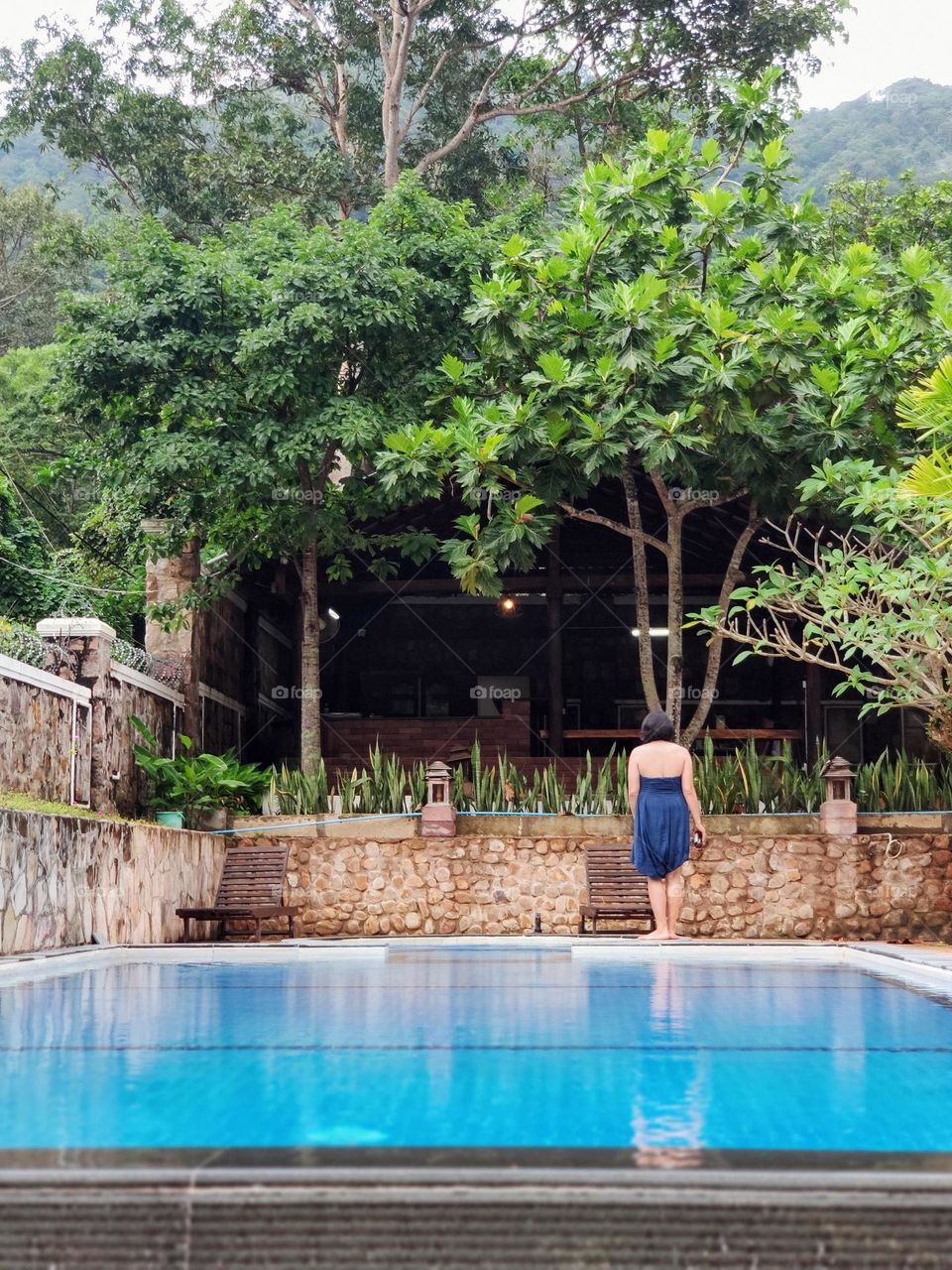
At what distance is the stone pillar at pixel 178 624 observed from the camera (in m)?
16.2

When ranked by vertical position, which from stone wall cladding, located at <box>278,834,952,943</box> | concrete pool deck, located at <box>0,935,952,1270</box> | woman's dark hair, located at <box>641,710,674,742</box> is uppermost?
woman's dark hair, located at <box>641,710,674,742</box>

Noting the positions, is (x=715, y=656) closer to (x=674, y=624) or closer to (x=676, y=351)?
(x=674, y=624)

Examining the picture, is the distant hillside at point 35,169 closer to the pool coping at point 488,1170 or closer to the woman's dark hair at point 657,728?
the woman's dark hair at point 657,728

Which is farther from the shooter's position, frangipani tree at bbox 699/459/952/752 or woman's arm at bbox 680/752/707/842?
frangipani tree at bbox 699/459/952/752

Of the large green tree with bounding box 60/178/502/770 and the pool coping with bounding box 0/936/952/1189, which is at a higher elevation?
the large green tree with bounding box 60/178/502/770

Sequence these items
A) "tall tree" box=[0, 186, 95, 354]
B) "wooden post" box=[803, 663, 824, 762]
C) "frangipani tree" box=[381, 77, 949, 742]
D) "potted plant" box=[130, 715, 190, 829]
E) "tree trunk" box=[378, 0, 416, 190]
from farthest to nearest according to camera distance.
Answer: "tall tree" box=[0, 186, 95, 354], "tree trunk" box=[378, 0, 416, 190], "wooden post" box=[803, 663, 824, 762], "potted plant" box=[130, 715, 190, 829], "frangipani tree" box=[381, 77, 949, 742]

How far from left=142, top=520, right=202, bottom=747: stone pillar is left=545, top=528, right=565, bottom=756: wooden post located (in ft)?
15.4

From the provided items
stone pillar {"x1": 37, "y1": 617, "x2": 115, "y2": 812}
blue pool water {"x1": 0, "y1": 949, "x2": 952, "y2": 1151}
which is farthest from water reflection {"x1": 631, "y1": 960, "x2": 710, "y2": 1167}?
stone pillar {"x1": 37, "y1": 617, "x2": 115, "y2": 812}

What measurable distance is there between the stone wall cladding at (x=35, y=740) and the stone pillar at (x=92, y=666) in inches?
24.7

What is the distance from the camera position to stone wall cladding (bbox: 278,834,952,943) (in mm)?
13258

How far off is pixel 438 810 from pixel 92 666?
373 cm

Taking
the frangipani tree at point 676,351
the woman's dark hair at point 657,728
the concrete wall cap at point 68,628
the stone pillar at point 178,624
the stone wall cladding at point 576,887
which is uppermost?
the frangipani tree at point 676,351

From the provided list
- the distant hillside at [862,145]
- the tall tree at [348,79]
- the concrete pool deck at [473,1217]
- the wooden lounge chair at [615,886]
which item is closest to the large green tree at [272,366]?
the wooden lounge chair at [615,886]

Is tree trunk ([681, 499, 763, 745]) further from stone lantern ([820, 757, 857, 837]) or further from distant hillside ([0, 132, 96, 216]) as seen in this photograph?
distant hillside ([0, 132, 96, 216])
